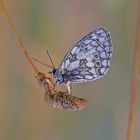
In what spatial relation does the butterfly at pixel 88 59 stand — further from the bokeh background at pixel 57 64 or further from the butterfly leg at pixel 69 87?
the bokeh background at pixel 57 64

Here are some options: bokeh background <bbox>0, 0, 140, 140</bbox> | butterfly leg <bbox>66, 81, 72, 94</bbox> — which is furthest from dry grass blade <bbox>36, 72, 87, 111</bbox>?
bokeh background <bbox>0, 0, 140, 140</bbox>

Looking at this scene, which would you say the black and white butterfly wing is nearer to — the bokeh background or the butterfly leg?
the butterfly leg

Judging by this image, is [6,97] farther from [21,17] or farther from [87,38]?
[87,38]

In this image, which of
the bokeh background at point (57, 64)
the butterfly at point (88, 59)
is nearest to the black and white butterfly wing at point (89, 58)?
the butterfly at point (88, 59)

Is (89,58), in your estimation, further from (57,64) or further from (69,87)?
(57,64)

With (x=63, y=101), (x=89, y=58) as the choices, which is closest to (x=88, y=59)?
(x=89, y=58)

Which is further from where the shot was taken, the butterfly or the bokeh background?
the bokeh background

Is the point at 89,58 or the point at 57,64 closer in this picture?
the point at 89,58

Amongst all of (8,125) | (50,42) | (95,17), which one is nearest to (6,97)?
(8,125)
